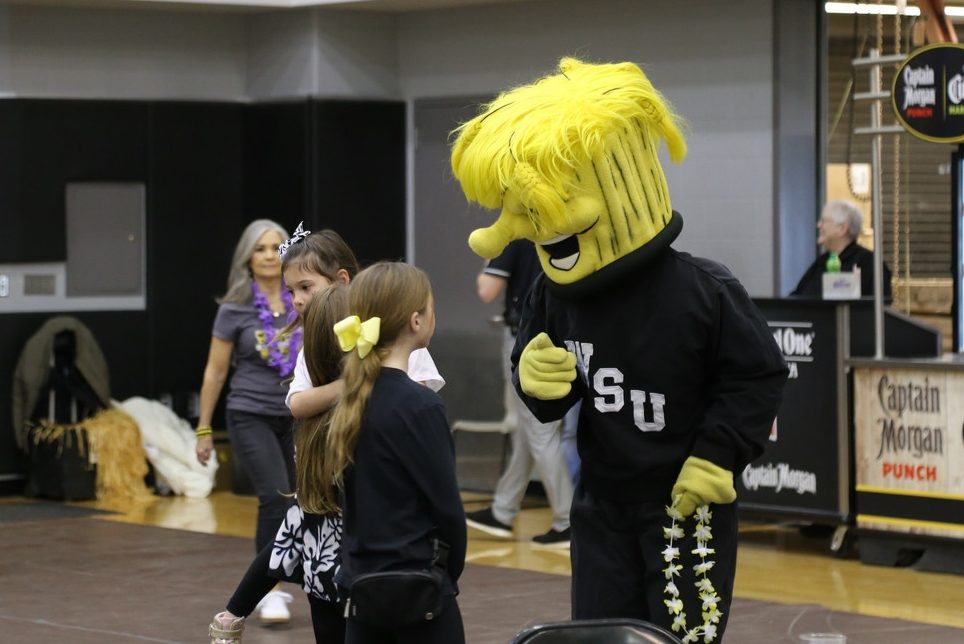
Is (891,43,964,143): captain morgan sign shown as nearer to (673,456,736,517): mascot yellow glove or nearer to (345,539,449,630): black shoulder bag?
(673,456,736,517): mascot yellow glove

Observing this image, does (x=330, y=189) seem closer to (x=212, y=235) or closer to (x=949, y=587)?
(x=212, y=235)

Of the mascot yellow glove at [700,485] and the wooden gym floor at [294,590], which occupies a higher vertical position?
the mascot yellow glove at [700,485]

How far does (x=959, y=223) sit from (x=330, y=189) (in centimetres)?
419

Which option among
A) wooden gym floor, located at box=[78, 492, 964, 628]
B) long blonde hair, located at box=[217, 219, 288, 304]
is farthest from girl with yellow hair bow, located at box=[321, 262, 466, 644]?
wooden gym floor, located at box=[78, 492, 964, 628]

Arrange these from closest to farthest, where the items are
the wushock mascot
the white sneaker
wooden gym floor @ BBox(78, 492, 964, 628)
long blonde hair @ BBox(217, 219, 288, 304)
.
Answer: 1. the wushock mascot
2. the white sneaker
3. long blonde hair @ BBox(217, 219, 288, 304)
4. wooden gym floor @ BBox(78, 492, 964, 628)

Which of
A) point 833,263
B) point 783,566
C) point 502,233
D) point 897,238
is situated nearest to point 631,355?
point 502,233

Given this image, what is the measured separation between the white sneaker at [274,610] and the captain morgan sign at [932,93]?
373 centimetres

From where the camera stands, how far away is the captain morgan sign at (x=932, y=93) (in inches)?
311

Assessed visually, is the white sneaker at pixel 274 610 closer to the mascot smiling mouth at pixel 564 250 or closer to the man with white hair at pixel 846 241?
the mascot smiling mouth at pixel 564 250

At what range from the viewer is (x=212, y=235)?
11.6 metres

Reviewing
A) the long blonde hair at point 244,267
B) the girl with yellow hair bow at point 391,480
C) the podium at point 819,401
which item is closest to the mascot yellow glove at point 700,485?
the girl with yellow hair bow at point 391,480

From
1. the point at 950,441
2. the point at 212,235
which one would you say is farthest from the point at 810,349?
the point at 212,235

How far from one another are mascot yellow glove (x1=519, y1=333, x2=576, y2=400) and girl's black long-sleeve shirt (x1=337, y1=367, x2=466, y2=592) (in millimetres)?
271

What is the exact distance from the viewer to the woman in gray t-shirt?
6375 mm
